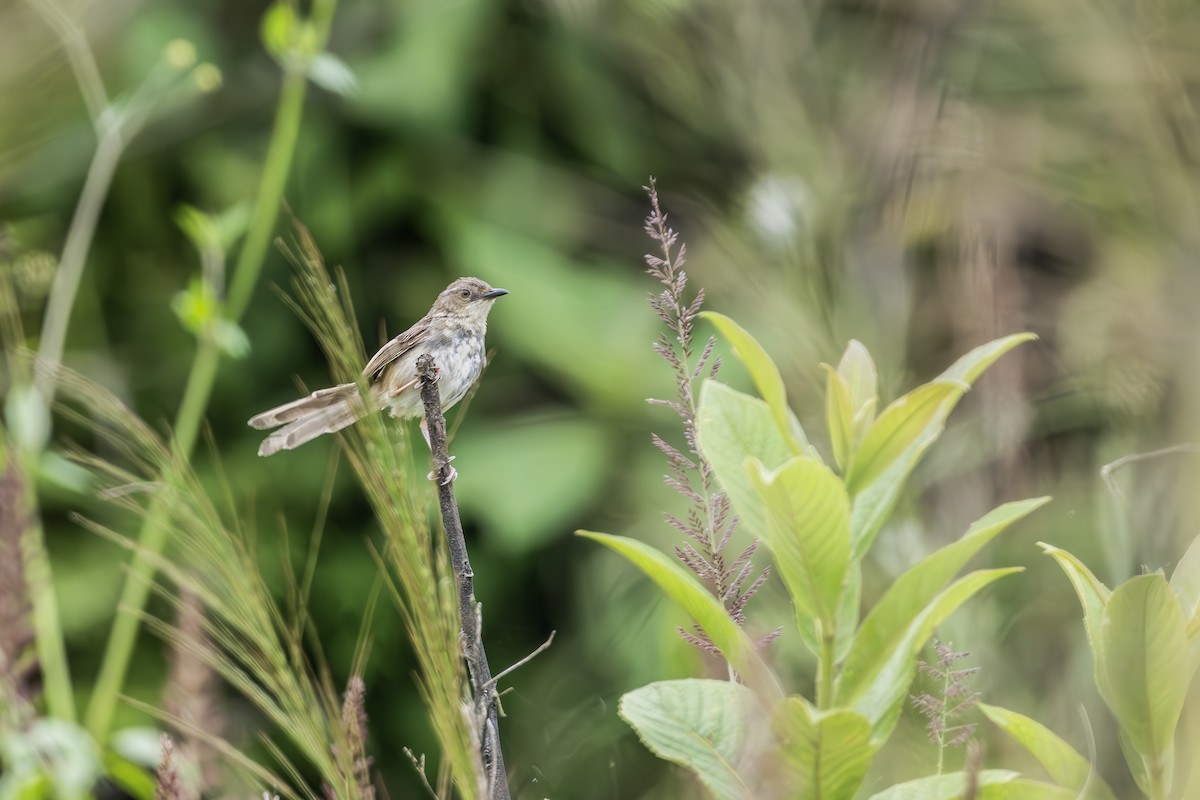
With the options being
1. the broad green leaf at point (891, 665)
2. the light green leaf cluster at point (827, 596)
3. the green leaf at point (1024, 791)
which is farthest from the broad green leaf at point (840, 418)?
the green leaf at point (1024, 791)

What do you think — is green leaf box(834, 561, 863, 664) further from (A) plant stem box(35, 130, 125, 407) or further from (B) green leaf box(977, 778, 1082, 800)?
(A) plant stem box(35, 130, 125, 407)

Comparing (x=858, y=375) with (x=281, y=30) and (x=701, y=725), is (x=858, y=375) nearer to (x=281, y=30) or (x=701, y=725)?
(x=701, y=725)

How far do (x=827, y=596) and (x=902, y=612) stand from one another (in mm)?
60

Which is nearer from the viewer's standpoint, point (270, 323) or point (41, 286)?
point (41, 286)

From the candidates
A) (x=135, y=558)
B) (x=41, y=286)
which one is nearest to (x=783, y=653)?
(x=135, y=558)

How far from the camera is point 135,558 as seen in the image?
2.96 m

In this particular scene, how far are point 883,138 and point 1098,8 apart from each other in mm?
628

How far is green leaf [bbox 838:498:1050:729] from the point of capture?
0.86 meters

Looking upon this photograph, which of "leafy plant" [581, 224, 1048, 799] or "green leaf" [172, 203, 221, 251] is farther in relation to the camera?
"green leaf" [172, 203, 221, 251]

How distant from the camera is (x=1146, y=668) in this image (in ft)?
2.92

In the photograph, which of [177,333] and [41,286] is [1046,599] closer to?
[41,286]

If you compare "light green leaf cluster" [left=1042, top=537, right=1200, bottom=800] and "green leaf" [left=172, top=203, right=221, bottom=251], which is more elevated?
"light green leaf cluster" [left=1042, top=537, right=1200, bottom=800]

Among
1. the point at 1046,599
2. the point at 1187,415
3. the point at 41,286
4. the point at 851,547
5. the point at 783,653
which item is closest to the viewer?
the point at 851,547

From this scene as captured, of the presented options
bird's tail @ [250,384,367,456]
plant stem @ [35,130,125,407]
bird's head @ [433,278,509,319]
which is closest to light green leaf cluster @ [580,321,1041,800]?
bird's tail @ [250,384,367,456]
